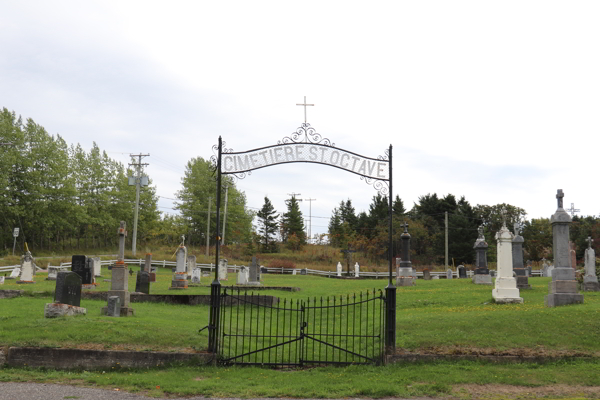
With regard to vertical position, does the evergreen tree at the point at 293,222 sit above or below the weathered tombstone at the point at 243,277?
above

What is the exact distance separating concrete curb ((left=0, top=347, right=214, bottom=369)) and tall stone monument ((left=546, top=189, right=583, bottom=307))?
11.2 metres

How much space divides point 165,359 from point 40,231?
5236 centimetres

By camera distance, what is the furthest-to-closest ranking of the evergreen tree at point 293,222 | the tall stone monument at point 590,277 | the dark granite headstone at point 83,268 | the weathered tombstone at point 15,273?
the evergreen tree at point 293,222
the weathered tombstone at point 15,273
the dark granite headstone at point 83,268
the tall stone monument at point 590,277

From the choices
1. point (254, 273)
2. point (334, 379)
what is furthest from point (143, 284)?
point (334, 379)

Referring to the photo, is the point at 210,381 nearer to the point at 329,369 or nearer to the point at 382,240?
the point at 329,369

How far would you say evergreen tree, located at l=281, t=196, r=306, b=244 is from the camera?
72.6 meters

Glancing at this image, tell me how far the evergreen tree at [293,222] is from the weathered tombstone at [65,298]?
5752cm

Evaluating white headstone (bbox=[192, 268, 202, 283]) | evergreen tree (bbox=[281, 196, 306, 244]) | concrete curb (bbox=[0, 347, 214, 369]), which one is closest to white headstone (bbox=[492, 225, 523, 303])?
concrete curb (bbox=[0, 347, 214, 369])

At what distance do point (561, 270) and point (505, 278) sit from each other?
6.76 feet

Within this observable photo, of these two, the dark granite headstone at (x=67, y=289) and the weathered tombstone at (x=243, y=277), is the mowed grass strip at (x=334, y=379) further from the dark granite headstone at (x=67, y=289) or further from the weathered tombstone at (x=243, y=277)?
the weathered tombstone at (x=243, y=277)

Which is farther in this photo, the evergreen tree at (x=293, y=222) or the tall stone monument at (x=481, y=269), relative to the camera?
the evergreen tree at (x=293, y=222)

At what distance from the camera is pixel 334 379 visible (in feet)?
30.5

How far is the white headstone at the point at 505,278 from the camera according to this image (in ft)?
55.0

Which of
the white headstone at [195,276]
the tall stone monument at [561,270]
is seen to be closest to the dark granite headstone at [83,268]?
the white headstone at [195,276]
